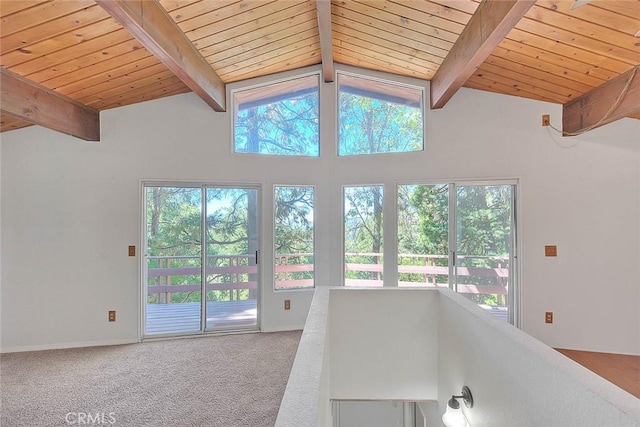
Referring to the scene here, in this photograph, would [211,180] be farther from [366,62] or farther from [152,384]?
[366,62]

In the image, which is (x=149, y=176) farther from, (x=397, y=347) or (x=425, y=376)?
(x=425, y=376)

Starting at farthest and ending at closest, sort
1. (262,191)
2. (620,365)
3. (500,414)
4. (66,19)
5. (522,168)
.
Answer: (262,191) → (522,168) → (620,365) → (66,19) → (500,414)

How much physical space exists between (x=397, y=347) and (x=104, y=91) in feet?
12.3

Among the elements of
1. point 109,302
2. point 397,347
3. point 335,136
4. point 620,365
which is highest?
point 335,136

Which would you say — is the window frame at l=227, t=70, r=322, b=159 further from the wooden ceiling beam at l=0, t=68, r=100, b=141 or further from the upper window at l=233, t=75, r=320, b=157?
the wooden ceiling beam at l=0, t=68, r=100, b=141

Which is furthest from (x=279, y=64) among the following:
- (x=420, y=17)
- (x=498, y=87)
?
(x=498, y=87)

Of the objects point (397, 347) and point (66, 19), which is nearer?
point (66, 19)

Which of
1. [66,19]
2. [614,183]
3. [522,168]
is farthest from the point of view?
[522,168]

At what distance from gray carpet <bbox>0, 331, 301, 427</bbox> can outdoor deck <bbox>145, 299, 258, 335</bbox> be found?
19 centimetres

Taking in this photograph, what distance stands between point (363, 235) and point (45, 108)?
3431mm

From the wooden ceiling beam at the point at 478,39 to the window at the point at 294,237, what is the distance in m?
1.98

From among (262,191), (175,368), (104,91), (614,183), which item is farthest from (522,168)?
(104,91)

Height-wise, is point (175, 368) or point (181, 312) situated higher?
point (181, 312)

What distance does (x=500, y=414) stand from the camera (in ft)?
5.63
